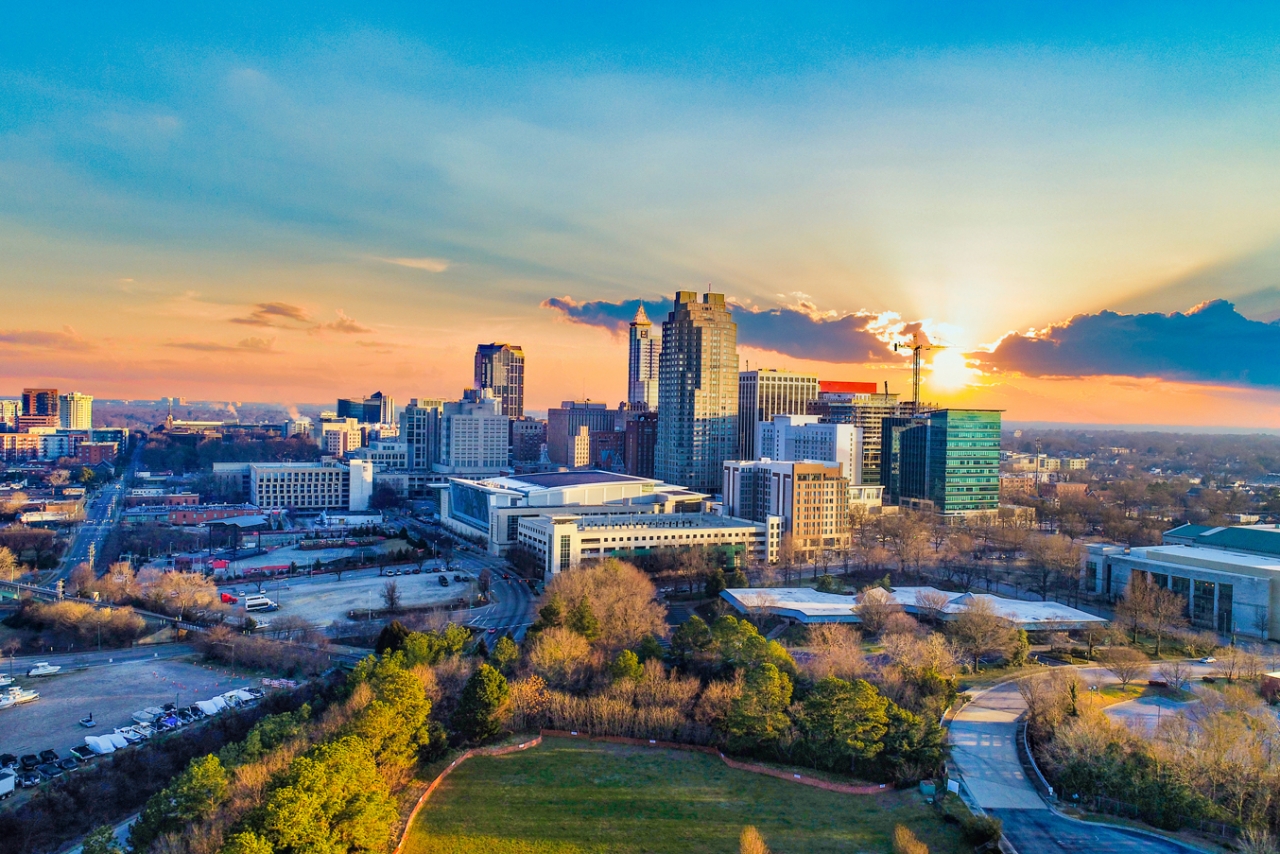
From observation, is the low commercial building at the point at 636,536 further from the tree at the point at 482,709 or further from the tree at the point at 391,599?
the tree at the point at 482,709

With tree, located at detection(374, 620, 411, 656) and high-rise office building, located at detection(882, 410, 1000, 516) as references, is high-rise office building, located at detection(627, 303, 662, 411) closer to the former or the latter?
high-rise office building, located at detection(882, 410, 1000, 516)

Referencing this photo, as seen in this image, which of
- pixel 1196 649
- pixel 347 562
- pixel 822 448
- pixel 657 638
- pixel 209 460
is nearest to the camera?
pixel 1196 649

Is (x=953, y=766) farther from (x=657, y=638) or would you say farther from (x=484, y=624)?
(x=484, y=624)

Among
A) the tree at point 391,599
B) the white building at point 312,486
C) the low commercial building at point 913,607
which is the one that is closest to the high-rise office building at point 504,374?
the white building at point 312,486

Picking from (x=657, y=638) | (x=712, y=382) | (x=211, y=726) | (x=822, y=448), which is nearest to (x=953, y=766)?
(x=657, y=638)

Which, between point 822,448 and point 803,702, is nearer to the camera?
point 803,702

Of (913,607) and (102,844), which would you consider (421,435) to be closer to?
(913,607)
